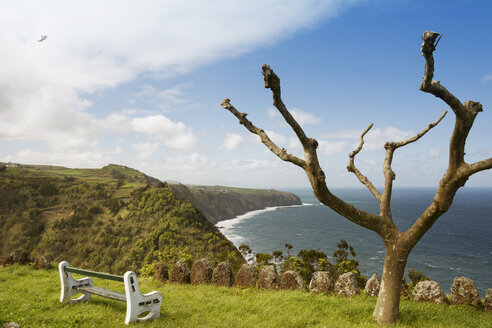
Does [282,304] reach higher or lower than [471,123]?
lower

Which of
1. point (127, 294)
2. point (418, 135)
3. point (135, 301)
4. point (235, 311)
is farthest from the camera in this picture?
point (418, 135)

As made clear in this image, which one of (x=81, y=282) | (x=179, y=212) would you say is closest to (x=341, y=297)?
(x=81, y=282)

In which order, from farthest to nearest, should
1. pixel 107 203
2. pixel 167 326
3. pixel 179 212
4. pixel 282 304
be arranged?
pixel 107 203 → pixel 179 212 → pixel 282 304 → pixel 167 326

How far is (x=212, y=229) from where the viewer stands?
55.9 meters

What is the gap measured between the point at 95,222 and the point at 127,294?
59.3 metres

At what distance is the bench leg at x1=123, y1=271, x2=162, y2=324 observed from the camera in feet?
18.5

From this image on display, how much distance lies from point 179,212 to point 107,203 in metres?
20.1

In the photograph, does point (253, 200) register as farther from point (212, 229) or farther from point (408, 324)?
point (408, 324)

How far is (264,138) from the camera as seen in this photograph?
238 inches

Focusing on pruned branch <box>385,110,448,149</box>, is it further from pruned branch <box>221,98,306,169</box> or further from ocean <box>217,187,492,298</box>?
ocean <box>217,187,492,298</box>

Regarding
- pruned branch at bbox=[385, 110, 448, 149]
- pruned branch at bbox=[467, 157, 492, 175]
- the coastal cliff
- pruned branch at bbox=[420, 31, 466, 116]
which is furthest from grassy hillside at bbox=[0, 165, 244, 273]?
pruned branch at bbox=[420, 31, 466, 116]

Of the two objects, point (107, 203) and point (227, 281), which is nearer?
point (227, 281)

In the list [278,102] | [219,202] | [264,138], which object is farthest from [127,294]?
[219,202]

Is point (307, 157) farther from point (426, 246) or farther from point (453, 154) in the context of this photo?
point (426, 246)
